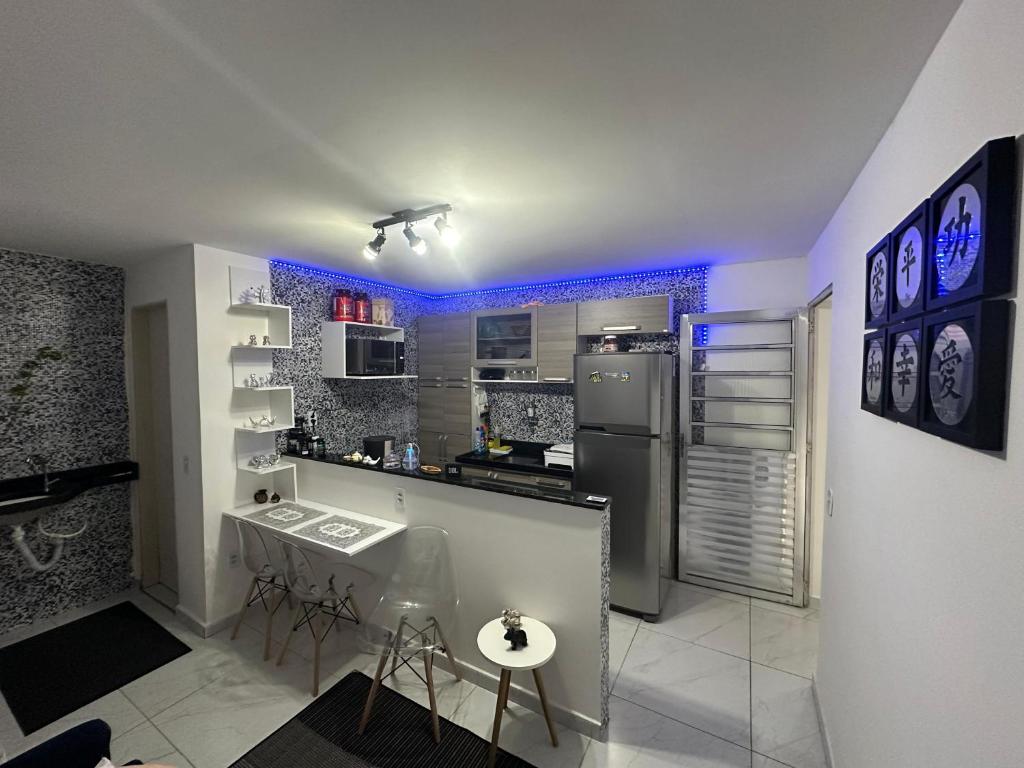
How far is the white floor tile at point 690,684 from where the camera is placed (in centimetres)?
215

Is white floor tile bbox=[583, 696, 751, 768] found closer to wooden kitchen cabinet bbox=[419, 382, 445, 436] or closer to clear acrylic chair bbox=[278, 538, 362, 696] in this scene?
clear acrylic chair bbox=[278, 538, 362, 696]

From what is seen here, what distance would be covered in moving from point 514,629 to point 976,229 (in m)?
2.08

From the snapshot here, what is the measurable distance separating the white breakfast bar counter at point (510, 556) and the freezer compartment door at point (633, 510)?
107 cm

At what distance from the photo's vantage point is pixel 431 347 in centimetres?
459

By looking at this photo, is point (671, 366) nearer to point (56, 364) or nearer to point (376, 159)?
point (376, 159)

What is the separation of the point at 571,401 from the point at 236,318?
9.47 ft

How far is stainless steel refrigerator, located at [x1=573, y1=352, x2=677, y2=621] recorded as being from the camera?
3.05 m

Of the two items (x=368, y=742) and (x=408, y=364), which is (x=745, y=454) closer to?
(x=368, y=742)

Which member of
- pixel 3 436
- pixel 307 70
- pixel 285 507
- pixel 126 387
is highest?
pixel 307 70

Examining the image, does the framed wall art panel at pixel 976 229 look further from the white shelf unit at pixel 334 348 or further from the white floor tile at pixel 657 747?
the white shelf unit at pixel 334 348

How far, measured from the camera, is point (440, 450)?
14.8 feet

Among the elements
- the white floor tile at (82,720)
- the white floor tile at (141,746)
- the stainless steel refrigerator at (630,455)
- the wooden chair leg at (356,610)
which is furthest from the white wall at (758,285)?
the white floor tile at (82,720)

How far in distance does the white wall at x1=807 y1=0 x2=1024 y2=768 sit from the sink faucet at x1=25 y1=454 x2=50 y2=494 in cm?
461

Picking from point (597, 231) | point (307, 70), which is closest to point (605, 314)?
point (597, 231)
